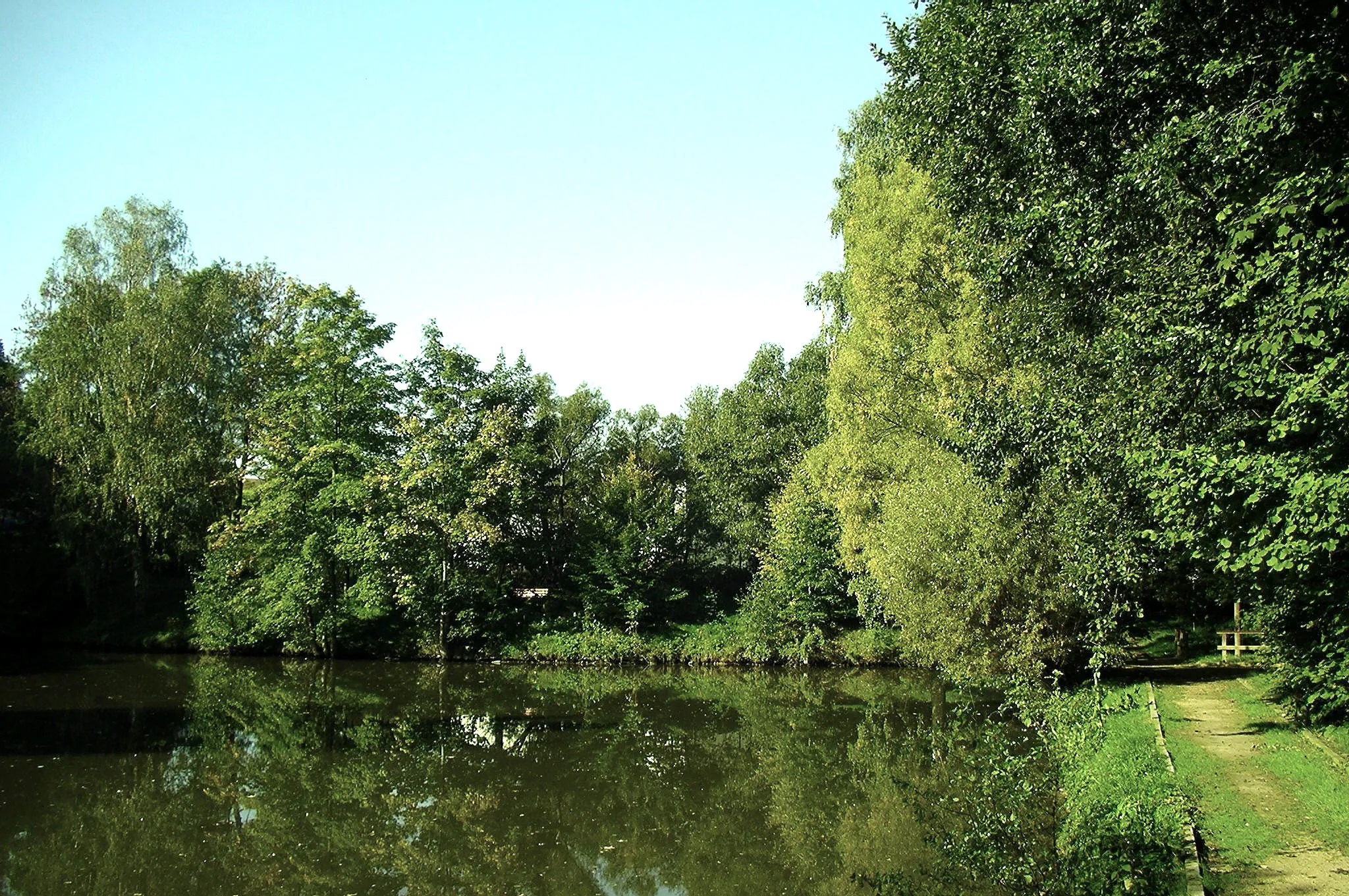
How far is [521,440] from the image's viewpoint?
36.1 m

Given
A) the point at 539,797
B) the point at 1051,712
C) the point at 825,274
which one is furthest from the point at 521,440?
the point at 1051,712

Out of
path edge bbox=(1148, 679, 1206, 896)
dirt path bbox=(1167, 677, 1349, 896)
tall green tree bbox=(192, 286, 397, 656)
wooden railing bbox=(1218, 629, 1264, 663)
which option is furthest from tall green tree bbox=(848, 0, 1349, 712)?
tall green tree bbox=(192, 286, 397, 656)

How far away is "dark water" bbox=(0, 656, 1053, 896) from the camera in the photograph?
10.5m

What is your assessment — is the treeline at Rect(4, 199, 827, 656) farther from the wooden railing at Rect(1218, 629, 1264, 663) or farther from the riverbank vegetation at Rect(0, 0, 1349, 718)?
the wooden railing at Rect(1218, 629, 1264, 663)

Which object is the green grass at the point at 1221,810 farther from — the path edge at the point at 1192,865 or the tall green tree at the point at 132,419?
the tall green tree at the point at 132,419

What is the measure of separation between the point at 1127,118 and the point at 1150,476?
4448mm

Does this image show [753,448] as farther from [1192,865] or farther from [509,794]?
[1192,865]

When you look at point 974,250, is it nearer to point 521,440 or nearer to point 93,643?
point 521,440

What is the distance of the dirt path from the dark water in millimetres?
1950

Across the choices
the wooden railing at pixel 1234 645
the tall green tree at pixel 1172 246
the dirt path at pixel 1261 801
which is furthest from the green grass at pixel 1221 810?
the wooden railing at pixel 1234 645

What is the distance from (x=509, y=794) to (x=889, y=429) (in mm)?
14082

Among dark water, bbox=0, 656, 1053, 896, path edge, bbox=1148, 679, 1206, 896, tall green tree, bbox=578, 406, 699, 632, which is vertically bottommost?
dark water, bbox=0, 656, 1053, 896

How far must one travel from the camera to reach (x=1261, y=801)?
1080 cm

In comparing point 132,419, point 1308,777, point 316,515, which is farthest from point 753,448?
point 1308,777
